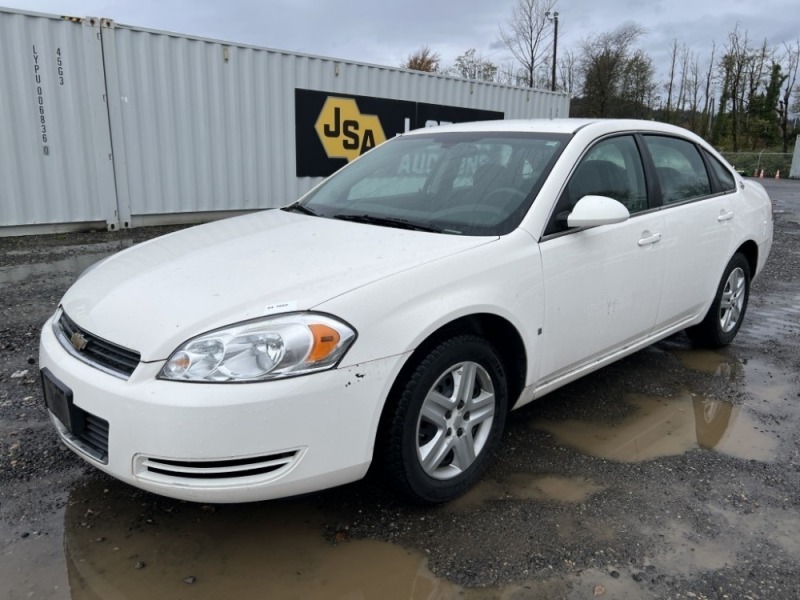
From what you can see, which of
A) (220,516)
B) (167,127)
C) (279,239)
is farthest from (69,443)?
(167,127)

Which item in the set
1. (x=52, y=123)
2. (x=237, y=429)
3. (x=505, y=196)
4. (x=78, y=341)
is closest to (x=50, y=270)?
(x=52, y=123)

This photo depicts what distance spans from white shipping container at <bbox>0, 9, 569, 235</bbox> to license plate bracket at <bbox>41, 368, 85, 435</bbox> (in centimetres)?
663

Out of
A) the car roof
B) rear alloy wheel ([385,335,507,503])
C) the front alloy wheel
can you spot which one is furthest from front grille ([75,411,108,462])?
the car roof

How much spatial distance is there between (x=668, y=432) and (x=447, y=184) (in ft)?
5.94

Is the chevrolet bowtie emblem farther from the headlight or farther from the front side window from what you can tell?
the front side window

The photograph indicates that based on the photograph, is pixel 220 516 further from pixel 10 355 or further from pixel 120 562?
pixel 10 355

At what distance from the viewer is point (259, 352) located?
210cm

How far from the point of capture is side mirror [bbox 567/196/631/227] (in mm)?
2898

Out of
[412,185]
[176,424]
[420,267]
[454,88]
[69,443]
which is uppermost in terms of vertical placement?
[454,88]

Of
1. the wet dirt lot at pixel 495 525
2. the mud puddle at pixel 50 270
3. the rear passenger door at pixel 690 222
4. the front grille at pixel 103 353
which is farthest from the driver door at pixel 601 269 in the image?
the mud puddle at pixel 50 270

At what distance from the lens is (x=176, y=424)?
6.59 feet

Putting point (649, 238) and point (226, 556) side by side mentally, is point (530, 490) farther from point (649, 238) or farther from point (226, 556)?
point (649, 238)

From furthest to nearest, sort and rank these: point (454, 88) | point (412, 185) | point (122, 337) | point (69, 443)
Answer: point (454, 88) < point (412, 185) < point (69, 443) < point (122, 337)

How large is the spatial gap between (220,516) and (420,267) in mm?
1307
